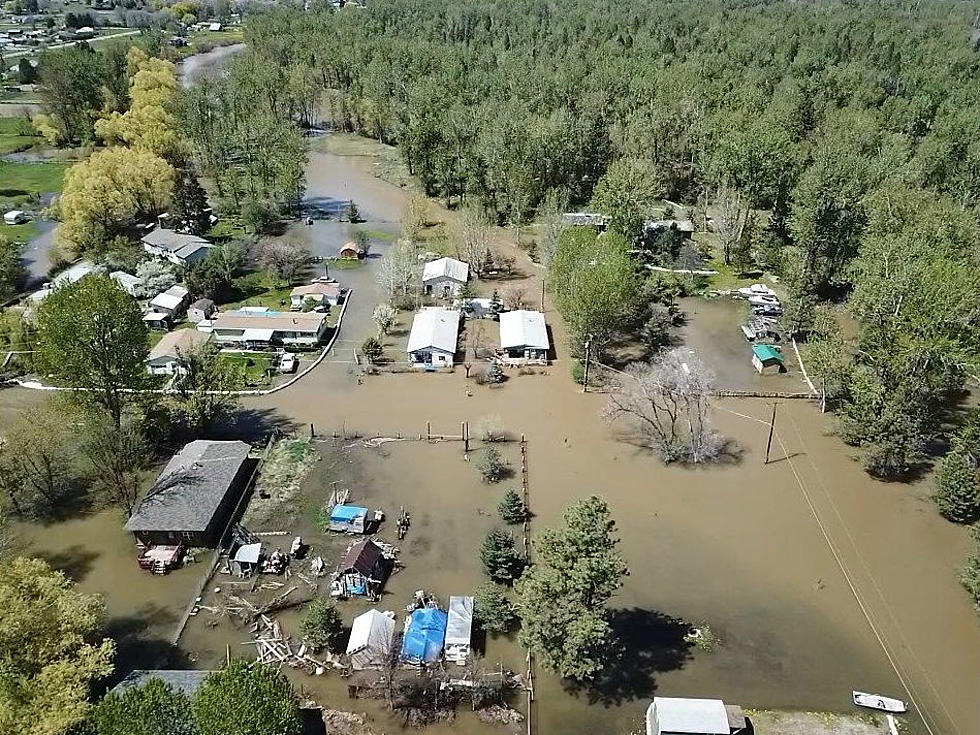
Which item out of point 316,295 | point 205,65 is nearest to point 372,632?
point 316,295

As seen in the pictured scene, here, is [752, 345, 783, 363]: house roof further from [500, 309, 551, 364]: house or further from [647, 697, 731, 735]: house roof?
[647, 697, 731, 735]: house roof

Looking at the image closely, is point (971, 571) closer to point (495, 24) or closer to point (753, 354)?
point (753, 354)

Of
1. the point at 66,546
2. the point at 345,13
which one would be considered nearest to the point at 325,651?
the point at 66,546

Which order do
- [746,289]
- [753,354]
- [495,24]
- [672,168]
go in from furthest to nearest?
[495,24] → [672,168] → [746,289] → [753,354]

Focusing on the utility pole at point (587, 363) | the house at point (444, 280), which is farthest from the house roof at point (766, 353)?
the house at point (444, 280)

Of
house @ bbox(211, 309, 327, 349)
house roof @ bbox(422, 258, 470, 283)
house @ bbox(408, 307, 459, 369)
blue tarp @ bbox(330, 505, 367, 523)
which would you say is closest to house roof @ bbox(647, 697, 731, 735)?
blue tarp @ bbox(330, 505, 367, 523)

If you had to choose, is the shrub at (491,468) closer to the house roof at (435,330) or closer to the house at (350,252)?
the house roof at (435,330)
